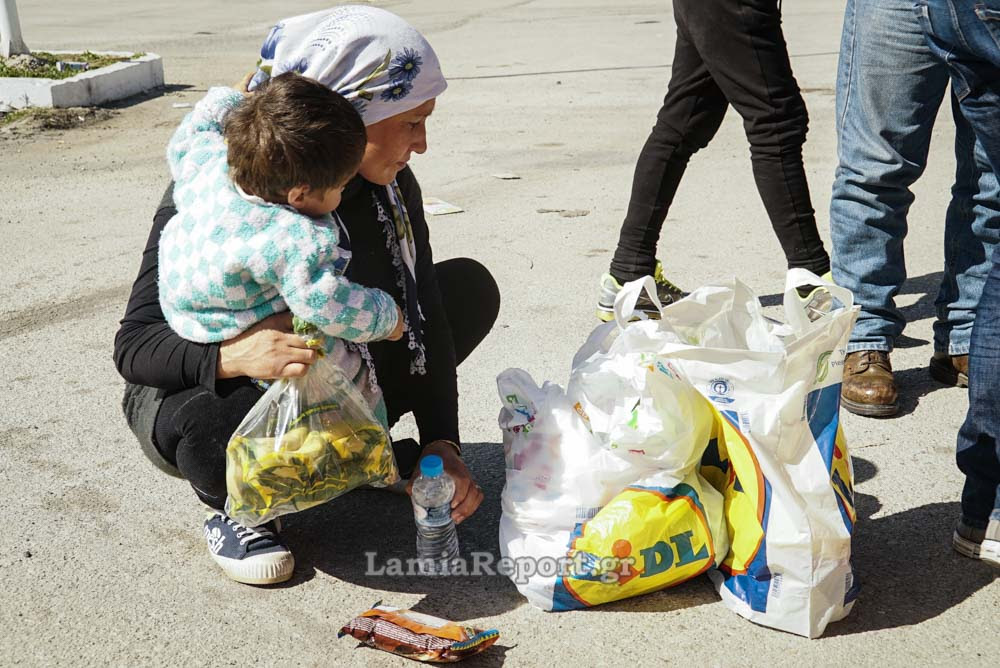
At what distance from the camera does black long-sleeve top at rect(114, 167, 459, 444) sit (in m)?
2.29

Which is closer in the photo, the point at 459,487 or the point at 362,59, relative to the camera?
the point at 362,59

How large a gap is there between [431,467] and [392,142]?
738 mm

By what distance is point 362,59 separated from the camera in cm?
226

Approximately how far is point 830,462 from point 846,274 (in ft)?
4.76

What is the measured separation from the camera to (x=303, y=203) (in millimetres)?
2121

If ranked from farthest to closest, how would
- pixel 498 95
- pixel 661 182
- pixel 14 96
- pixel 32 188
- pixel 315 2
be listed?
1. pixel 315 2
2. pixel 498 95
3. pixel 14 96
4. pixel 32 188
5. pixel 661 182

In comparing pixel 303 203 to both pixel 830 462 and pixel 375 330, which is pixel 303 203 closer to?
pixel 375 330

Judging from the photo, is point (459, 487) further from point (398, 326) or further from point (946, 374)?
point (946, 374)

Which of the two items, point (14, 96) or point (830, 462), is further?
point (14, 96)

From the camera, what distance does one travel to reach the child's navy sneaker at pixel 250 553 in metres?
2.39

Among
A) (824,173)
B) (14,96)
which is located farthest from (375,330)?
(14,96)

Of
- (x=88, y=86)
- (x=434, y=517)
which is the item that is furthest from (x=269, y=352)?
(x=88, y=86)

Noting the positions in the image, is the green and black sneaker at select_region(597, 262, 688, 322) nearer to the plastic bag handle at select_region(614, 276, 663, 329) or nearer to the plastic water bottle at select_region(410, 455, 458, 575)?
the plastic bag handle at select_region(614, 276, 663, 329)

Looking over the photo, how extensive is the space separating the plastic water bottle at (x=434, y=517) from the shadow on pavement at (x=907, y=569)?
872mm
